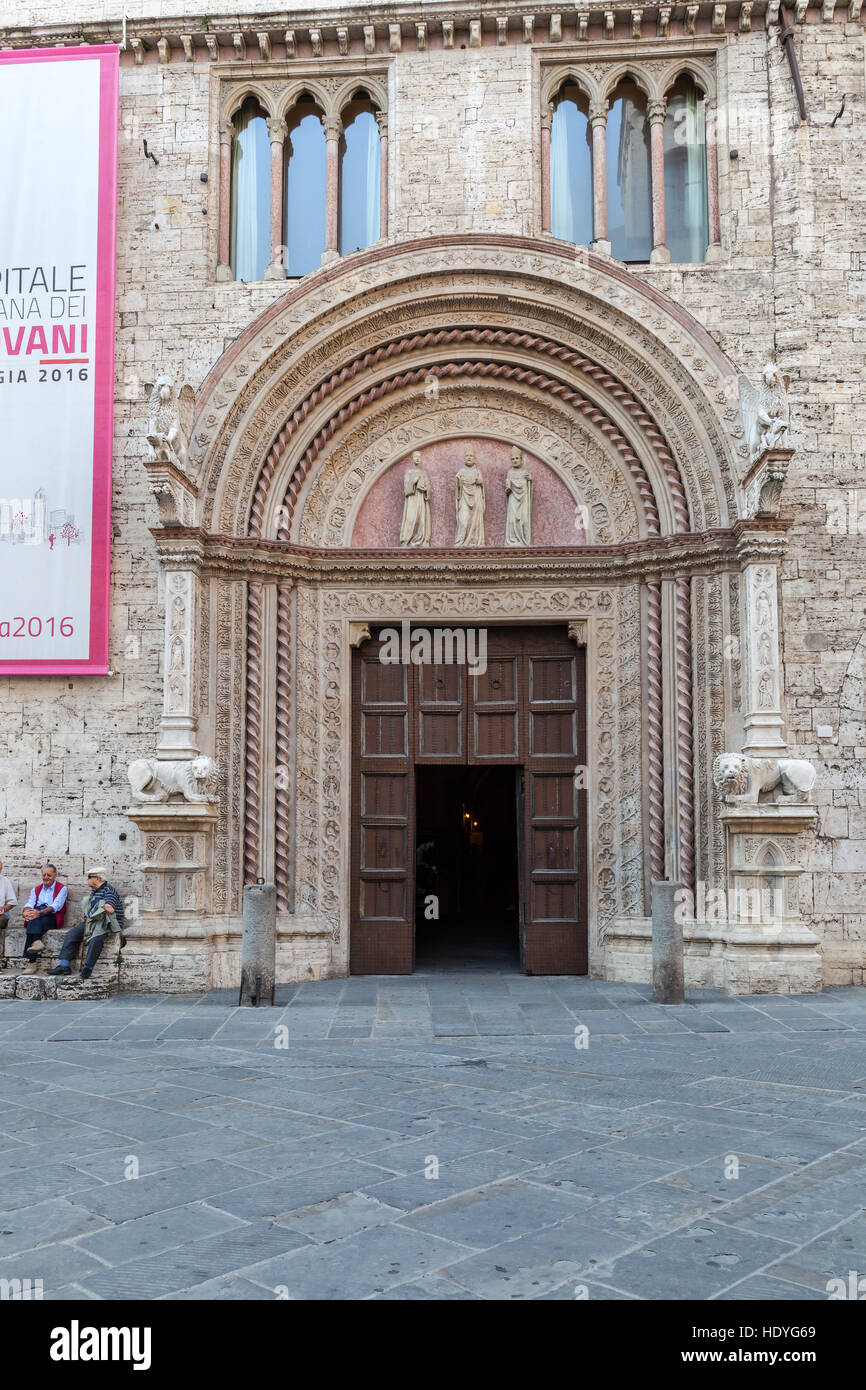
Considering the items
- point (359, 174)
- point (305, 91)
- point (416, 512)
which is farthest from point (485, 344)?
point (305, 91)

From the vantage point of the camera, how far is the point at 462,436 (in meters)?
11.4

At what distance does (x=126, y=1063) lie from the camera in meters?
6.78

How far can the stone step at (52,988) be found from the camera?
9.41 meters

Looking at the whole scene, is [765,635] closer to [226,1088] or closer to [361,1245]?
[226,1088]

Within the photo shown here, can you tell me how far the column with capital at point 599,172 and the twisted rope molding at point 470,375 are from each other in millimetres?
1463

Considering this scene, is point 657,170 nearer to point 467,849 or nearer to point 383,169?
point 383,169

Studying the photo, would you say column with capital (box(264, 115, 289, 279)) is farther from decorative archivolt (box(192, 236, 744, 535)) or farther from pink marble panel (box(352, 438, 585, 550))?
pink marble panel (box(352, 438, 585, 550))

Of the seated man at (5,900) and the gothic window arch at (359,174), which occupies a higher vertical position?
the gothic window arch at (359,174)

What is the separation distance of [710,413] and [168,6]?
A: 275 inches

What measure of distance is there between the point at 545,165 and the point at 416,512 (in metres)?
3.87

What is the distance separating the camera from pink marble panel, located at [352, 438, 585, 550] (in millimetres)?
11203

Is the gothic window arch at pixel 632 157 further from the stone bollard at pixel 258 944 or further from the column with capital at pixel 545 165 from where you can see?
the stone bollard at pixel 258 944

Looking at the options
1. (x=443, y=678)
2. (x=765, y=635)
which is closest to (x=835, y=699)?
(x=765, y=635)

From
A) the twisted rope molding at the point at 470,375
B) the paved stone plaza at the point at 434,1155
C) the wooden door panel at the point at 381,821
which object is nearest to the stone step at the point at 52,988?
the paved stone plaza at the point at 434,1155
